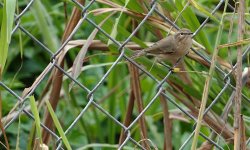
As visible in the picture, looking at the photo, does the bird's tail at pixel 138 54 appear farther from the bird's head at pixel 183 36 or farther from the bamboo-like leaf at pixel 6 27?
the bamboo-like leaf at pixel 6 27

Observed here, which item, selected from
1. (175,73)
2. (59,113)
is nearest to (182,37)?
(175,73)

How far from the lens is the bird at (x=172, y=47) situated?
1.88 metres

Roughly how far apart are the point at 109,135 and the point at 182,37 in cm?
106

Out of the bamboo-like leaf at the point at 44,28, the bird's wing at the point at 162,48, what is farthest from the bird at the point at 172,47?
the bamboo-like leaf at the point at 44,28

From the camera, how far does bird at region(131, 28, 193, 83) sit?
188 centimetres

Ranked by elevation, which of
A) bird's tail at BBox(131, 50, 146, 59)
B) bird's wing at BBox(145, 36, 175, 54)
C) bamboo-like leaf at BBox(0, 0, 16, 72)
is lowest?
bird's tail at BBox(131, 50, 146, 59)

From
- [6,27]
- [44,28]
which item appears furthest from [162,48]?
[6,27]

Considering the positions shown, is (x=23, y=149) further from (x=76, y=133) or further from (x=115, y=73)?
(x=115, y=73)

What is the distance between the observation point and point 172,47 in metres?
1.88

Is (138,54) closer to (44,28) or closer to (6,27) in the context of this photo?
(44,28)

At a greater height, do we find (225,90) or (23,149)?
(225,90)

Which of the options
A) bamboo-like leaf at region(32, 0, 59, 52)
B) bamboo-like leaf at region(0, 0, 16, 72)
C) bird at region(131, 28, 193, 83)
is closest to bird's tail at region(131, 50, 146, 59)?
bird at region(131, 28, 193, 83)

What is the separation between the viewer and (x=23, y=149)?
8.13 ft

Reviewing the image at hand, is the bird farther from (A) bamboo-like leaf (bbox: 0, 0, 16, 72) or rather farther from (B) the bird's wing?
(A) bamboo-like leaf (bbox: 0, 0, 16, 72)
